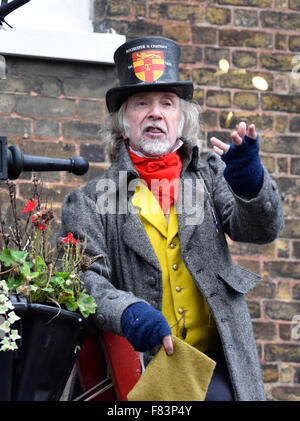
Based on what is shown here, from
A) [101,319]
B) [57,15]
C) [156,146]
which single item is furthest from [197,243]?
[57,15]

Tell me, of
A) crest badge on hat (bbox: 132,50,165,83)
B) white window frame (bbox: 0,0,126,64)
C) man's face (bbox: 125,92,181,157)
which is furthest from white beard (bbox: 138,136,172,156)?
white window frame (bbox: 0,0,126,64)

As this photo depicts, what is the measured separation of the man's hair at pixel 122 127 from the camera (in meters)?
3.02

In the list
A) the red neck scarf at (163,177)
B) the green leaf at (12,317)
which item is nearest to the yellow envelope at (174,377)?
the green leaf at (12,317)

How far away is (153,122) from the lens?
9.37 feet

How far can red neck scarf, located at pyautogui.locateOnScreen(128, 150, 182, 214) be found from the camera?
2.79 metres

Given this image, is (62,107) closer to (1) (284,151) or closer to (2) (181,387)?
(1) (284,151)

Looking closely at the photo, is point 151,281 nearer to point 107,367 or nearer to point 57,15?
point 107,367

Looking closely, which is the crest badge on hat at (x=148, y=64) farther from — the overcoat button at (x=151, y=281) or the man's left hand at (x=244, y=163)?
the overcoat button at (x=151, y=281)

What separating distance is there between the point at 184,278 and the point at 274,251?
1.66m

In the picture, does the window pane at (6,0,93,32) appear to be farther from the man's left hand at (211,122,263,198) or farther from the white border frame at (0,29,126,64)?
the man's left hand at (211,122,263,198)

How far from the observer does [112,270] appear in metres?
2.72

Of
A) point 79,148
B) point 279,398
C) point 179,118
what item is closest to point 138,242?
point 179,118

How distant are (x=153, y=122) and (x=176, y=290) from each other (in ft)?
2.09

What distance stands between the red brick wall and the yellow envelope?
197 cm
